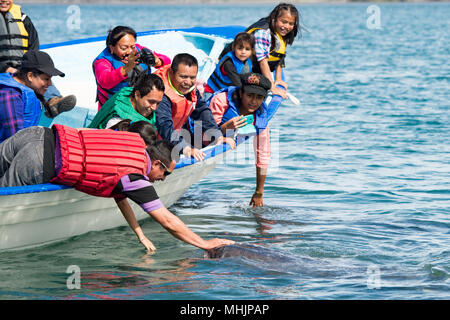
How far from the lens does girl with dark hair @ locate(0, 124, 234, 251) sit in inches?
235

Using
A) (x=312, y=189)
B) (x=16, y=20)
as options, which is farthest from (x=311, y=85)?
(x=16, y=20)

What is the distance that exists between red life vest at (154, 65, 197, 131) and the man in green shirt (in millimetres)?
389

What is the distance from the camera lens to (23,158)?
6195 millimetres

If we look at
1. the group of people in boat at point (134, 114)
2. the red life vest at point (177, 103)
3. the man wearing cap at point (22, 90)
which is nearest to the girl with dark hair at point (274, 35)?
the group of people in boat at point (134, 114)

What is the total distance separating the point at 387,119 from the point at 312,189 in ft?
23.7

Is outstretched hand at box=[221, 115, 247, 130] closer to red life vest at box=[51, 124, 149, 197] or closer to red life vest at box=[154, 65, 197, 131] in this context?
red life vest at box=[154, 65, 197, 131]

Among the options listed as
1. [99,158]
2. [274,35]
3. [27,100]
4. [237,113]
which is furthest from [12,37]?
[99,158]

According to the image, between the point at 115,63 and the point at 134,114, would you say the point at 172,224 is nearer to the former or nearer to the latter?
the point at 134,114

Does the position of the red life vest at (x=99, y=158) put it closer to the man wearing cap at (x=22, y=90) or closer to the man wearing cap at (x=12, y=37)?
the man wearing cap at (x=22, y=90)

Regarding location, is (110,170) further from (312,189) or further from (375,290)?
(312,189)

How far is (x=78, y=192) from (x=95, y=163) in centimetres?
102

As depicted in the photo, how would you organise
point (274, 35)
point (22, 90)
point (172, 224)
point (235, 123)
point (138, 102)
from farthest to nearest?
point (274, 35) → point (235, 123) → point (138, 102) → point (22, 90) → point (172, 224)

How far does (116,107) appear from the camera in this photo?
7.08 meters

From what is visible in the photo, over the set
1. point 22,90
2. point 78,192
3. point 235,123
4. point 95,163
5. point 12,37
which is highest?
point 12,37
